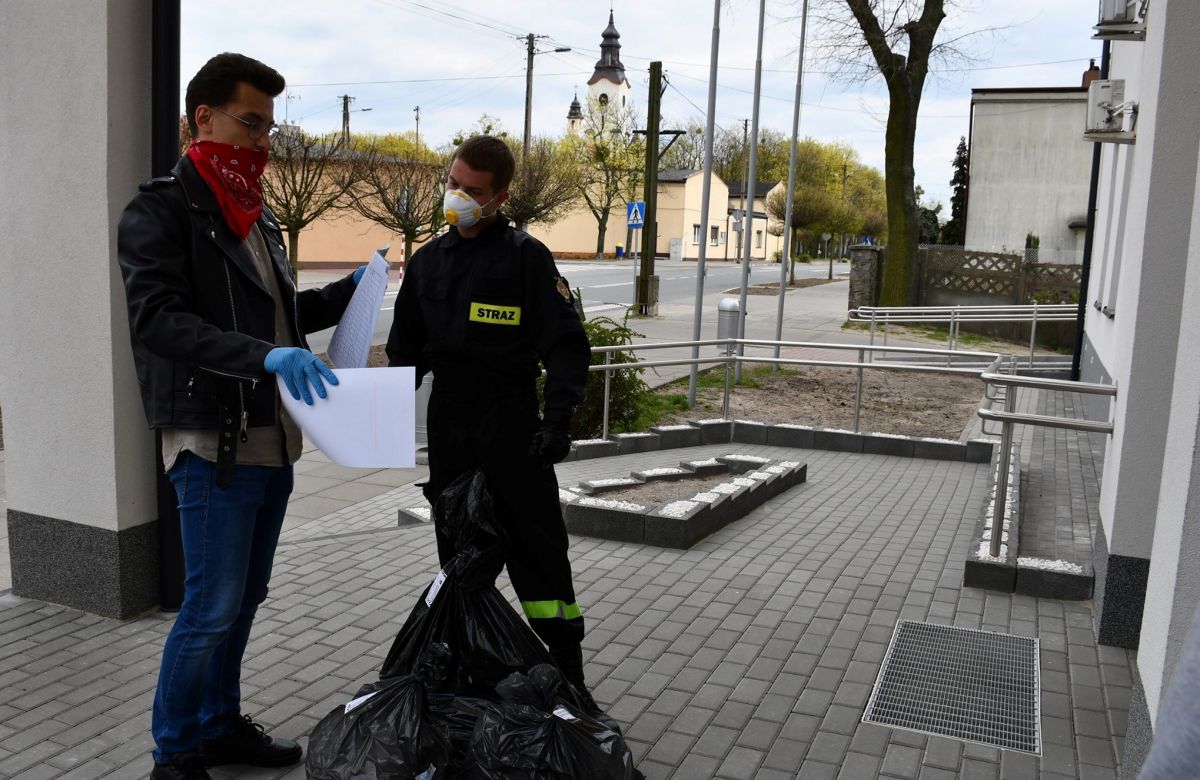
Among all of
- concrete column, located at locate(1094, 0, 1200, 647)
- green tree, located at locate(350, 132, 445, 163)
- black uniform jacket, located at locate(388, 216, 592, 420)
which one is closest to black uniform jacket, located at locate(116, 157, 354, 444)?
black uniform jacket, located at locate(388, 216, 592, 420)

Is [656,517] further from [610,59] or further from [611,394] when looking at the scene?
[610,59]

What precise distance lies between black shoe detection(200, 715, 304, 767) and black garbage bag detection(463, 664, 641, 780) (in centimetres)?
83

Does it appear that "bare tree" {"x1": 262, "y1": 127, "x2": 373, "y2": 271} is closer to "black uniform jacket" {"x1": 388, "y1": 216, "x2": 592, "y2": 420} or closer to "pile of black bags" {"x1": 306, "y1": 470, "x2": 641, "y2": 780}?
"black uniform jacket" {"x1": 388, "y1": 216, "x2": 592, "y2": 420}

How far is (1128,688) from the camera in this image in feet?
13.5

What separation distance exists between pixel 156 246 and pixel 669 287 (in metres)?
39.1

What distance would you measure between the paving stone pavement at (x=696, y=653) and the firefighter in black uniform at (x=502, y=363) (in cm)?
70

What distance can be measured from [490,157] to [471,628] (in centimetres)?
152

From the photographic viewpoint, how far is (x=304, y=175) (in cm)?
2022

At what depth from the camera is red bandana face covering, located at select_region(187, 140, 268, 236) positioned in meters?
2.95

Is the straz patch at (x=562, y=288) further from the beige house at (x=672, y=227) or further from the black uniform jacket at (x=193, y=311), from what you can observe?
the beige house at (x=672, y=227)

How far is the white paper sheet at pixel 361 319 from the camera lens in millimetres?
3213

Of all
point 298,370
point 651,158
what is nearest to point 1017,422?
point 298,370

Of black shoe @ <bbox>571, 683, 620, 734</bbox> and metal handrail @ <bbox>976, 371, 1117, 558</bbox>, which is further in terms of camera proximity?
metal handrail @ <bbox>976, 371, 1117, 558</bbox>

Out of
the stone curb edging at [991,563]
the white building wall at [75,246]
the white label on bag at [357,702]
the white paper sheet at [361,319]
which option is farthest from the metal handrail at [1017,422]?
the white building wall at [75,246]
